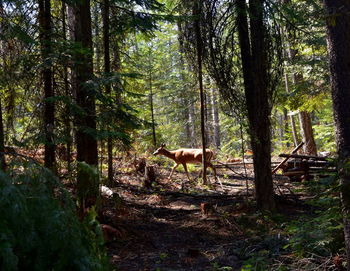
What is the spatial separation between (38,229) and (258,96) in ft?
23.5

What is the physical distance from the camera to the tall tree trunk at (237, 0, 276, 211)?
8.20 meters

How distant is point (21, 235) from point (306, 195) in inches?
378

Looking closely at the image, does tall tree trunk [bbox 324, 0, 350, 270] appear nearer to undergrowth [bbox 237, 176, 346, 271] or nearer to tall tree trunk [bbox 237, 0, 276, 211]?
undergrowth [bbox 237, 176, 346, 271]

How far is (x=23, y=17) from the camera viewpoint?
8133mm

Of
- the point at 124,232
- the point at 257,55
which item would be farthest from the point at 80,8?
the point at 124,232

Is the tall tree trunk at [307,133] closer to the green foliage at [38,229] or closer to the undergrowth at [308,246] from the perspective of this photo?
the undergrowth at [308,246]

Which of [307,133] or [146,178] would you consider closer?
[146,178]

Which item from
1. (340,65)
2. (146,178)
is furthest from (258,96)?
(146,178)

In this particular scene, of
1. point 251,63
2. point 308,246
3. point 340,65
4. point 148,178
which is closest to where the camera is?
point 308,246

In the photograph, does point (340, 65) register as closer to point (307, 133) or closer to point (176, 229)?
point (176, 229)

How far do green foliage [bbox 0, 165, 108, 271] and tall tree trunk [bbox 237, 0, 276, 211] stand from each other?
6580 mm

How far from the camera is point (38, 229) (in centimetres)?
199

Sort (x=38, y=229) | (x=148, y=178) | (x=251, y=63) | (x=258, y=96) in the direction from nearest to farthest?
(x=38, y=229) < (x=258, y=96) < (x=251, y=63) < (x=148, y=178)

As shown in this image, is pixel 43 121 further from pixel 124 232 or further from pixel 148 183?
pixel 148 183
